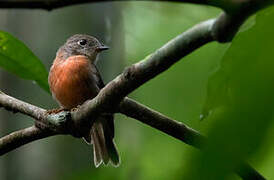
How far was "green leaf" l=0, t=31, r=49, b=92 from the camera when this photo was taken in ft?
8.01

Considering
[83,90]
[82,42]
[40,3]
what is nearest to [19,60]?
[40,3]

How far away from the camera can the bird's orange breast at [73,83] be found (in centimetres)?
503

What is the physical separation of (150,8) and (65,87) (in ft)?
11.0

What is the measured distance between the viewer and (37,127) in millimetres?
2980

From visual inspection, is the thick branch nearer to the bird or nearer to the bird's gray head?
the bird

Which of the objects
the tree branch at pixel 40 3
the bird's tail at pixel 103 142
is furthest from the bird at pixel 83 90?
the tree branch at pixel 40 3

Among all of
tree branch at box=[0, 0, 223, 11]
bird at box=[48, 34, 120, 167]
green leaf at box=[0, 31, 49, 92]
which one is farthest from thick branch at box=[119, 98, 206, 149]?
bird at box=[48, 34, 120, 167]

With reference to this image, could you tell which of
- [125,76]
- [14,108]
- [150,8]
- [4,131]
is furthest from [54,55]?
[125,76]

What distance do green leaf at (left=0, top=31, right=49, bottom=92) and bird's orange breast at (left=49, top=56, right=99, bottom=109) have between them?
2282 millimetres

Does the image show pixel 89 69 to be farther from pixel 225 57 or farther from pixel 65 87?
pixel 225 57

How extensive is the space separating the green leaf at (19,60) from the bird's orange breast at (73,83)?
228cm

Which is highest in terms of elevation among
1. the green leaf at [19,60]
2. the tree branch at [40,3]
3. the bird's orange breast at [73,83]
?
the tree branch at [40,3]

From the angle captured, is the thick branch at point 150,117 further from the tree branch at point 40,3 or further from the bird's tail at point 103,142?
the bird's tail at point 103,142

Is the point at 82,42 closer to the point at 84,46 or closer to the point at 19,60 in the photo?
the point at 84,46
